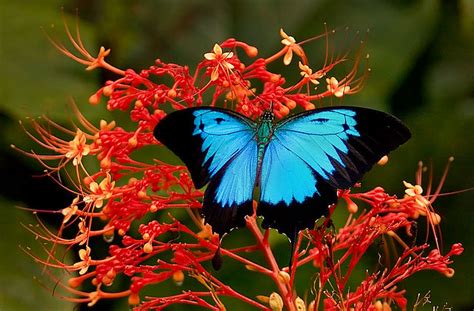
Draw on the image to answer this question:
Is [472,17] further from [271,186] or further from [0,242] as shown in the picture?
[0,242]

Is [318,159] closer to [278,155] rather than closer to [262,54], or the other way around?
[278,155]

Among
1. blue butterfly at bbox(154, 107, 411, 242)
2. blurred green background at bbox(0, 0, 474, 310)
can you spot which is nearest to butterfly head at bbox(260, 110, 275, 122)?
blue butterfly at bbox(154, 107, 411, 242)

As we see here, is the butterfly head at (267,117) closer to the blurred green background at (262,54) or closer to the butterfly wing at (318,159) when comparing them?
the butterfly wing at (318,159)

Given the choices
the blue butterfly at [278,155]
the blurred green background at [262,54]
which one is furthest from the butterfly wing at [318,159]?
the blurred green background at [262,54]

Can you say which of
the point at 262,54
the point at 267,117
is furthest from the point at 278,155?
the point at 262,54

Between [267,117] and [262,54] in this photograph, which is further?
[262,54]

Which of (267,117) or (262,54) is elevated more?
(267,117)
